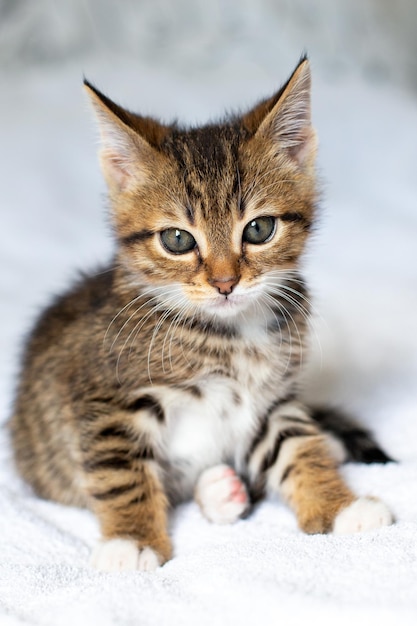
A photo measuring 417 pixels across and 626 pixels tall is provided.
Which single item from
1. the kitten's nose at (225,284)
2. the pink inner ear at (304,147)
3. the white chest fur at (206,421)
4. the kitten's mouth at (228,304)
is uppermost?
the pink inner ear at (304,147)

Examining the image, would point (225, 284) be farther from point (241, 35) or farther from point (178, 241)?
point (241, 35)

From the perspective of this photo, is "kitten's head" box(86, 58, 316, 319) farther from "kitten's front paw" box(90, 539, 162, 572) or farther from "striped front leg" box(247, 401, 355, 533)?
"kitten's front paw" box(90, 539, 162, 572)

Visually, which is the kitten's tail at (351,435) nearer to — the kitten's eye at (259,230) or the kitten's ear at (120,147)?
the kitten's eye at (259,230)

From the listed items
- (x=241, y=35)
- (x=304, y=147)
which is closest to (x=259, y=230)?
(x=304, y=147)

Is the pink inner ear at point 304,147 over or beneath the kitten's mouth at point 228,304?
over

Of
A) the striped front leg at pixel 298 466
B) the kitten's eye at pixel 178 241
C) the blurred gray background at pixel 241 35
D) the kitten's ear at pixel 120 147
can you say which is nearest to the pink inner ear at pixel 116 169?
the kitten's ear at pixel 120 147

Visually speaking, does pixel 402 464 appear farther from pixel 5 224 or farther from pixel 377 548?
pixel 5 224

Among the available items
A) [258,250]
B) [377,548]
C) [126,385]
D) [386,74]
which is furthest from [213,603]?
[386,74]
